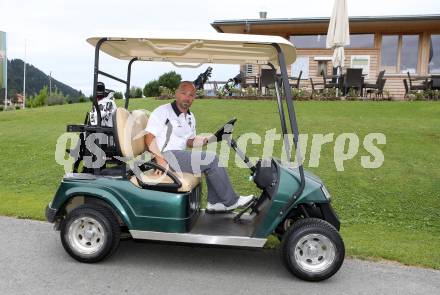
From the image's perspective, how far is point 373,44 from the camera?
→ 19.1 m

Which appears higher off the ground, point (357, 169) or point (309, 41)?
point (309, 41)

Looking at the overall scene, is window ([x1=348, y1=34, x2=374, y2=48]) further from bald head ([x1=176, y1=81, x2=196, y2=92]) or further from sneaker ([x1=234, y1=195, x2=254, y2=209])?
sneaker ([x1=234, y1=195, x2=254, y2=209])

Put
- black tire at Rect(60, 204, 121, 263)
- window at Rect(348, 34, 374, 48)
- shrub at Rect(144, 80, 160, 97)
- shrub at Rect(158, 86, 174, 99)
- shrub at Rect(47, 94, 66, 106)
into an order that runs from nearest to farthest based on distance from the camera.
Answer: black tire at Rect(60, 204, 121, 263) < shrub at Rect(158, 86, 174, 99) < window at Rect(348, 34, 374, 48) < shrub at Rect(144, 80, 160, 97) < shrub at Rect(47, 94, 66, 106)

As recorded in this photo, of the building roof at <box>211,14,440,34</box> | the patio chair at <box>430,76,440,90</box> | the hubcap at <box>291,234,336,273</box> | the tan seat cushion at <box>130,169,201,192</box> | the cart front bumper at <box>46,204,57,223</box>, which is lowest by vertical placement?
the hubcap at <box>291,234,336,273</box>

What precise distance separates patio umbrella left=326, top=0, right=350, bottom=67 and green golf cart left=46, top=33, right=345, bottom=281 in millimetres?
9484

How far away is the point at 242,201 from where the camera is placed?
4656 mm

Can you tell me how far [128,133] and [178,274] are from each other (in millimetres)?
1288

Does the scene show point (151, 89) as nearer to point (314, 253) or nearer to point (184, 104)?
point (184, 104)

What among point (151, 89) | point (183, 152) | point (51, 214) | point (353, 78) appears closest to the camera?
point (51, 214)

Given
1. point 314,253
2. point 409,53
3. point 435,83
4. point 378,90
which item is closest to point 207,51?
point 314,253

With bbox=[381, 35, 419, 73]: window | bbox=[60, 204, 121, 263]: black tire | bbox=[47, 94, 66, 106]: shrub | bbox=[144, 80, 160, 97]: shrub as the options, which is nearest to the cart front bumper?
bbox=[60, 204, 121, 263]: black tire

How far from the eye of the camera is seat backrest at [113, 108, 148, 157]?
4.35 m

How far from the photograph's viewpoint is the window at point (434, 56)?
61.9 feet

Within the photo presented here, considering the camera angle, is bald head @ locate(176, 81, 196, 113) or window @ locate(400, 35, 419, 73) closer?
bald head @ locate(176, 81, 196, 113)
